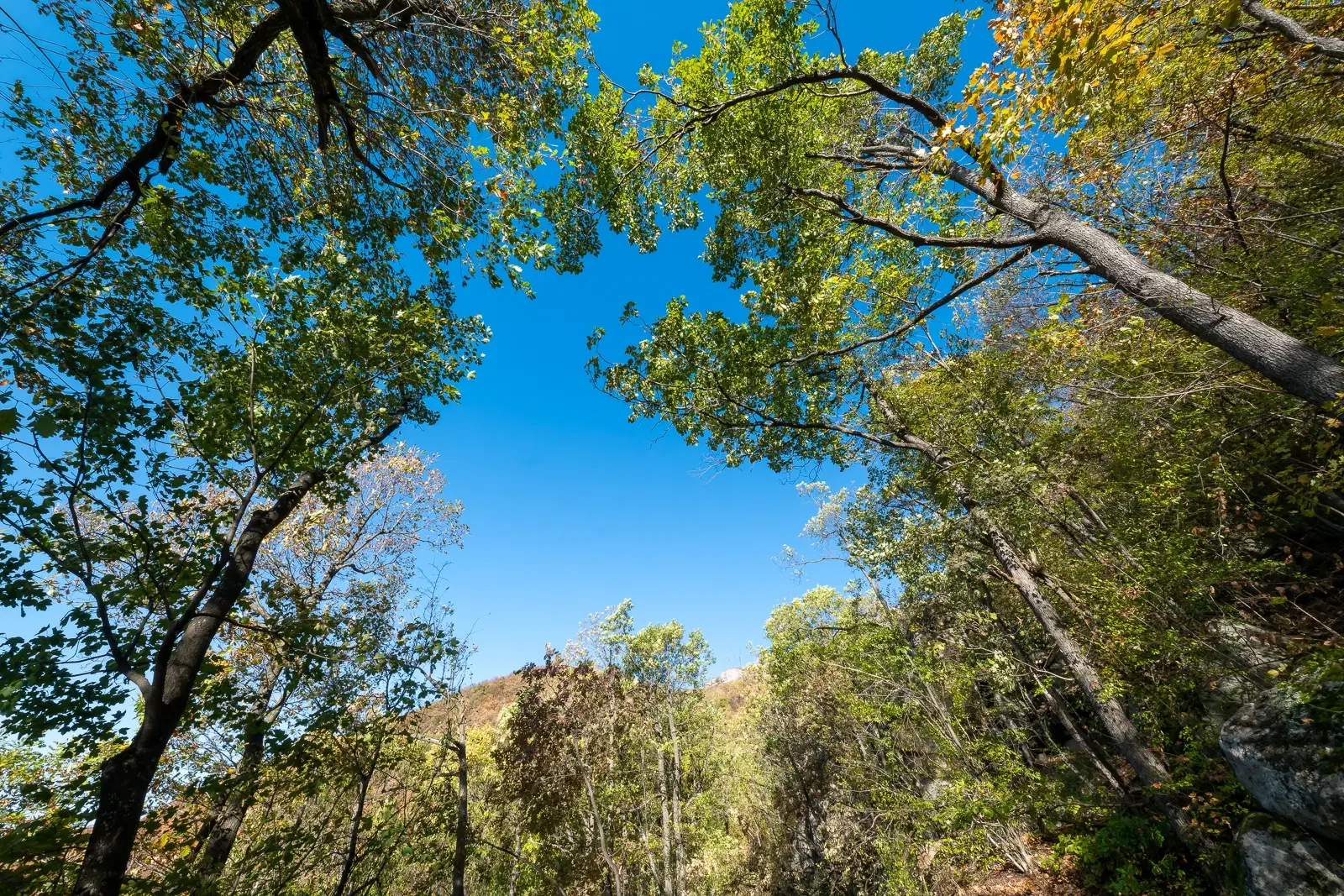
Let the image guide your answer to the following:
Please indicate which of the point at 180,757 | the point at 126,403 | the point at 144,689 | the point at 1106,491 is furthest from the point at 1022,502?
the point at 180,757

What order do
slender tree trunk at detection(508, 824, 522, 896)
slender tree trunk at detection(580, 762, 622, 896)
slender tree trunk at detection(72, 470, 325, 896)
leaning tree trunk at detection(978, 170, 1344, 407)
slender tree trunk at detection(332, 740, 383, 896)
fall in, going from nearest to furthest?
slender tree trunk at detection(72, 470, 325, 896), leaning tree trunk at detection(978, 170, 1344, 407), slender tree trunk at detection(332, 740, 383, 896), slender tree trunk at detection(580, 762, 622, 896), slender tree trunk at detection(508, 824, 522, 896)

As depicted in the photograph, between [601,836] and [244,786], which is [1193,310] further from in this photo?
[601,836]

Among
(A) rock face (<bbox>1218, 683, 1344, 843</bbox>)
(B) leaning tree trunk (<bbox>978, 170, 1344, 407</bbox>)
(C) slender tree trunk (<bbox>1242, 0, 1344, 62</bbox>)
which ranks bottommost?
(A) rock face (<bbox>1218, 683, 1344, 843</bbox>)

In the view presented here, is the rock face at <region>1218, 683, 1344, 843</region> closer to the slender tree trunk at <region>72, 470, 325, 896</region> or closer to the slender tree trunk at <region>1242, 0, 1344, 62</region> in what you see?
the slender tree trunk at <region>1242, 0, 1344, 62</region>

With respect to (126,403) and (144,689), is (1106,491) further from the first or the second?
(126,403)

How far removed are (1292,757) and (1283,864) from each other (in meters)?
1.08

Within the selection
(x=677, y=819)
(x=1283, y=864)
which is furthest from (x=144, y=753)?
(x=677, y=819)

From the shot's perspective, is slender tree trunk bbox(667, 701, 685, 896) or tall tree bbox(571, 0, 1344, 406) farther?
slender tree trunk bbox(667, 701, 685, 896)

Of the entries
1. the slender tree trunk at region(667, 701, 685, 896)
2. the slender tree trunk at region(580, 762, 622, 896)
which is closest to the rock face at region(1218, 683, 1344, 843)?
the slender tree trunk at region(580, 762, 622, 896)

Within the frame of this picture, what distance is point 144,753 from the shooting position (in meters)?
3.13

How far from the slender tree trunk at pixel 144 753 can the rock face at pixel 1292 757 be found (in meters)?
10.2

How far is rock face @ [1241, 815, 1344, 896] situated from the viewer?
14.7ft

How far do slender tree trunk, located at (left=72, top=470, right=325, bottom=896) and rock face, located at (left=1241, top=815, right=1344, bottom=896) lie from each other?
10.2 meters

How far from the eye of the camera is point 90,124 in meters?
4.19
